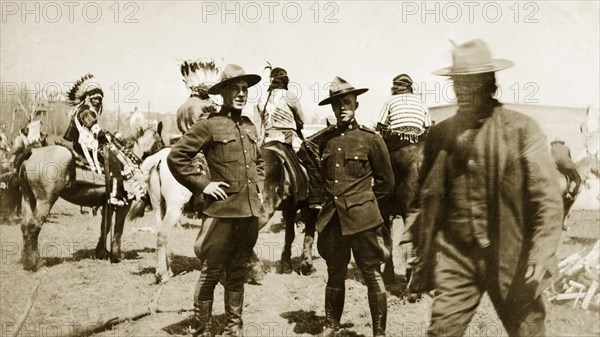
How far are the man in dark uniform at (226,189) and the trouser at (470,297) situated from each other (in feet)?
6.23

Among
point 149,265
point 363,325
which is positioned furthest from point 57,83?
point 363,325

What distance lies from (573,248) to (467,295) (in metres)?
7.03

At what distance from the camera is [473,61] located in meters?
3.63

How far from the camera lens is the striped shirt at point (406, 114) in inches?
261

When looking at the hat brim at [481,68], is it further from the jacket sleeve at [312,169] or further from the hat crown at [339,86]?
the jacket sleeve at [312,169]

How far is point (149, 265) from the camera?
8320 millimetres

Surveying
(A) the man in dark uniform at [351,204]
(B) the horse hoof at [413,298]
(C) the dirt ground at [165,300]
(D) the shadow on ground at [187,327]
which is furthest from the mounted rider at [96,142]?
(B) the horse hoof at [413,298]

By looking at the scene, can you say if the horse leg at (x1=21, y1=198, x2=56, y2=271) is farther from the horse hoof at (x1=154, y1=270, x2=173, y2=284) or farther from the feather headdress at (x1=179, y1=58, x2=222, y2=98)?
the feather headdress at (x1=179, y1=58, x2=222, y2=98)

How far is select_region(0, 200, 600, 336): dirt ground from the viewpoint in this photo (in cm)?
529

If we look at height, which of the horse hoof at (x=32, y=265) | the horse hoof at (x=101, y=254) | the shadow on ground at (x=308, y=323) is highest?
the horse hoof at (x=32, y=265)

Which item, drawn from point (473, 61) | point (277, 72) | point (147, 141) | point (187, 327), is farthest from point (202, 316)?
point (147, 141)

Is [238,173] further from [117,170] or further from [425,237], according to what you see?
[117,170]

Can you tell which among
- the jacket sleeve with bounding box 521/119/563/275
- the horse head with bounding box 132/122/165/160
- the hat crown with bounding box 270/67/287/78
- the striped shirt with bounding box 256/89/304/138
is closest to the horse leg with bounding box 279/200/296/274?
the striped shirt with bounding box 256/89/304/138

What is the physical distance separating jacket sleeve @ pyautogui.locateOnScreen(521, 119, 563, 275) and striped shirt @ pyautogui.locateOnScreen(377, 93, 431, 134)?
3.21m
